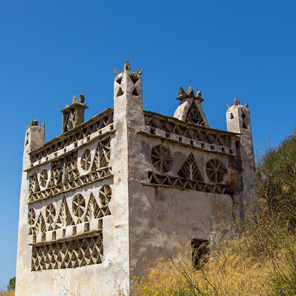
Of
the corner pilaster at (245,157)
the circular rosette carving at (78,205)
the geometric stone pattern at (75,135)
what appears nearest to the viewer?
the geometric stone pattern at (75,135)

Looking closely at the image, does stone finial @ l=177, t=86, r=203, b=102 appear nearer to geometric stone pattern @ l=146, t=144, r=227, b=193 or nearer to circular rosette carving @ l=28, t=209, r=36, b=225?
geometric stone pattern @ l=146, t=144, r=227, b=193

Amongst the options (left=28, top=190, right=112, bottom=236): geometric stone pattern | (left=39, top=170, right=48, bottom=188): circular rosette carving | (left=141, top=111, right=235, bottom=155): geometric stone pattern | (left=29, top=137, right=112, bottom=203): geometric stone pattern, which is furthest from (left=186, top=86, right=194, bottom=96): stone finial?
(left=39, top=170, right=48, bottom=188): circular rosette carving

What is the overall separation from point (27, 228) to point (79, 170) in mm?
4679

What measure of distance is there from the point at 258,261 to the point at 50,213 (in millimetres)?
8410

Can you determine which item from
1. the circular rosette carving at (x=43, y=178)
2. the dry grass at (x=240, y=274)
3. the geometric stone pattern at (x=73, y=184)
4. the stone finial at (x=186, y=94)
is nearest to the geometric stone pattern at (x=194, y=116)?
the stone finial at (x=186, y=94)

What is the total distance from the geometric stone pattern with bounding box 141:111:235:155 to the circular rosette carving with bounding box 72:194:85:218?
3602mm

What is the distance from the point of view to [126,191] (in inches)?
535

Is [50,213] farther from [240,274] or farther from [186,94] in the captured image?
[240,274]

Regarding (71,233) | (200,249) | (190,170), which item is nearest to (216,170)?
(190,170)

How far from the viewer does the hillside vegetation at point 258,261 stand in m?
9.22

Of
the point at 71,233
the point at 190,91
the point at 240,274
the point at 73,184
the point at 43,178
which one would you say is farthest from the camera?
the point at 43,178

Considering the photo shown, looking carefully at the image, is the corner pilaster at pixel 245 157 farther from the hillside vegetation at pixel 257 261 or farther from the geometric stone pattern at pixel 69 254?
the geometric stone pattern at pixel 69 254

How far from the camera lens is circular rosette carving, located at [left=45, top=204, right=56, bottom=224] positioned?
17.6 metres

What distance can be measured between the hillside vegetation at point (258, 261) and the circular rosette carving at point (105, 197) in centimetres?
245
